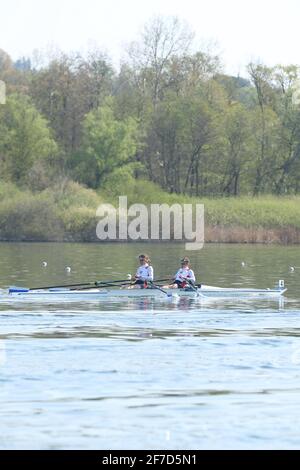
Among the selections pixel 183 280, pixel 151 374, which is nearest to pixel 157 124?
pixel 183 280

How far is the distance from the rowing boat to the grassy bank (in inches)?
1436

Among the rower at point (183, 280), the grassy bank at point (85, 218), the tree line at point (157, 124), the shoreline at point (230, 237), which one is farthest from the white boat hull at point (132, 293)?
the tree line at point (157, 124)

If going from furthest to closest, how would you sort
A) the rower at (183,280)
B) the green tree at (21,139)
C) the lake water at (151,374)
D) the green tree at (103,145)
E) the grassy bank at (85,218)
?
1. the green tree at (103,145)
2. the green tree at (21,139)
3. the grassy bank at (85,218)
4. the rower at (183,280)
5. the lake water at (151,374)

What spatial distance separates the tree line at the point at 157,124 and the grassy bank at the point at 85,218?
7.59m

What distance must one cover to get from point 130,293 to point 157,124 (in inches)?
2374

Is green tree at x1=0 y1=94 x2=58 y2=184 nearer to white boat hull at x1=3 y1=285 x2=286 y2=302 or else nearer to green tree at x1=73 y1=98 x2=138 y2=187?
green tree at x1=73 y1=98 x2=138 y2=187

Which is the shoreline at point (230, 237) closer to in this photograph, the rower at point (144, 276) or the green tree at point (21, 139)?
the green tree at point (21, 139)

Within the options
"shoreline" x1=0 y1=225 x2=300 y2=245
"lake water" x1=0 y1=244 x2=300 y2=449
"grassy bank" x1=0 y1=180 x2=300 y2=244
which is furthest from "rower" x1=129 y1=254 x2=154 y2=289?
"grassy bank" x1=0 y1=180 x2=300 y2=244

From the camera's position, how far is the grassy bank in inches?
2913

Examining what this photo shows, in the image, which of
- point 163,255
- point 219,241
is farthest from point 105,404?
point 219,241

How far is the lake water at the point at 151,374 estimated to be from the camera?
51.9ft

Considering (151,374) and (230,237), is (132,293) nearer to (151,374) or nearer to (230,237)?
(151,374)

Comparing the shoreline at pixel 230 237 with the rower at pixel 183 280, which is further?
the shoreline at pixel 230 237
